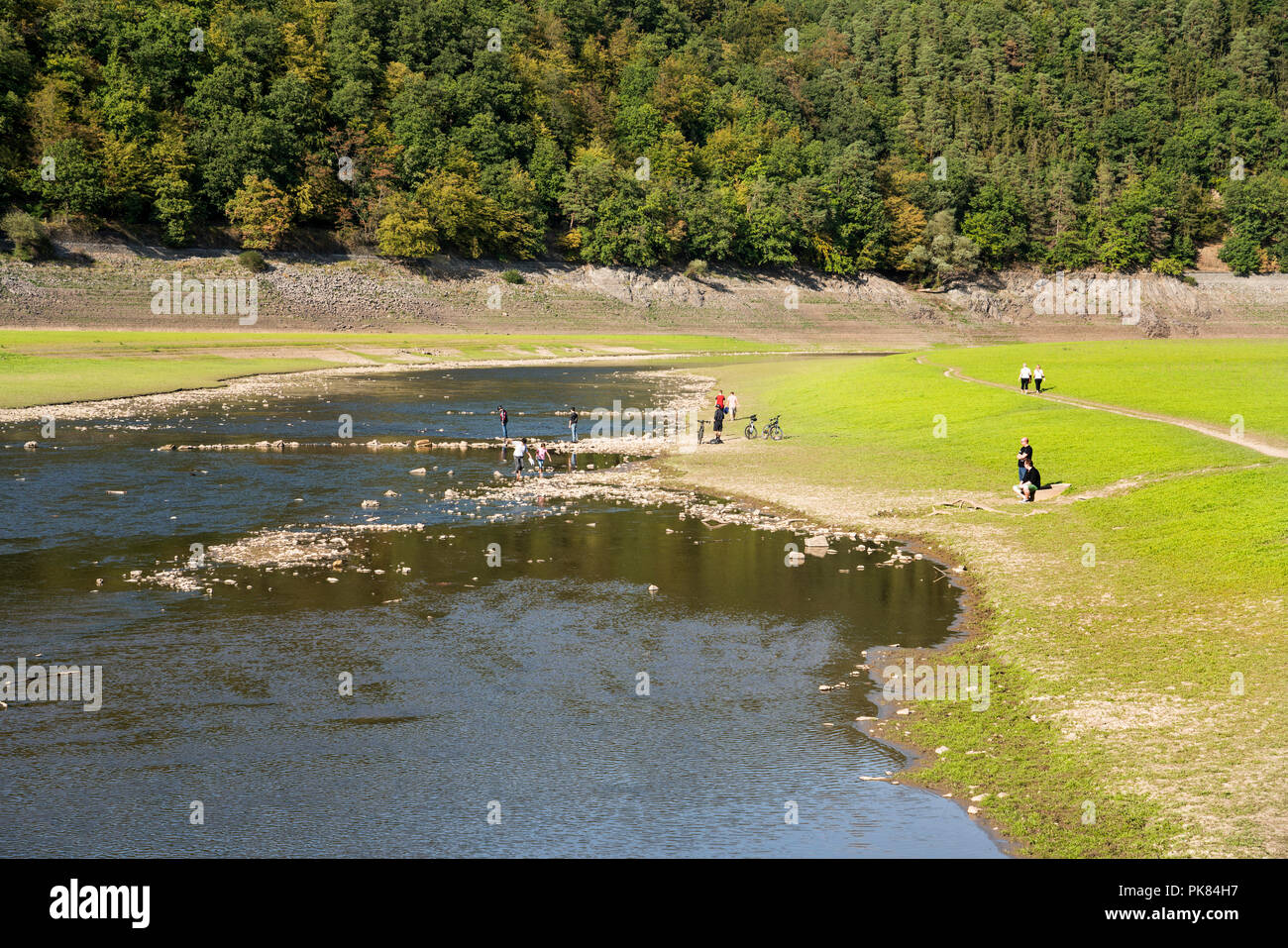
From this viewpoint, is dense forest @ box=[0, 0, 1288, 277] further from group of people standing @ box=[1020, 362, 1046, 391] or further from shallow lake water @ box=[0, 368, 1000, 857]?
shallow lake water @ box=[0, 368, 1000, 857]

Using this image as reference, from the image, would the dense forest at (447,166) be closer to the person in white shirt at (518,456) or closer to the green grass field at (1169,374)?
the green grass field at (1169,374)

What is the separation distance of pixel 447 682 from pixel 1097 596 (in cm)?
1521

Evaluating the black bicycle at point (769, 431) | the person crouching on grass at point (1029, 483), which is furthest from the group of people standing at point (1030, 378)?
the person crouching on grass at point (1029, 483)

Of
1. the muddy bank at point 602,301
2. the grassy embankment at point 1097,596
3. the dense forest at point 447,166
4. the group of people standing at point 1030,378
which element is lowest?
the grassy embankment at point 1097,596

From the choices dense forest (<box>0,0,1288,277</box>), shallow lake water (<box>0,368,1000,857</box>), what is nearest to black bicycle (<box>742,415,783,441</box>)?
shallow lake water (<box>0,368,1000,857</box>)

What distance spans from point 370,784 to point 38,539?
2152 cm

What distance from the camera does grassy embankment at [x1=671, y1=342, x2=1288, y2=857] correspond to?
15766 millimetres

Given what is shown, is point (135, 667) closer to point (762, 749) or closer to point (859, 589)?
point (762, 749)

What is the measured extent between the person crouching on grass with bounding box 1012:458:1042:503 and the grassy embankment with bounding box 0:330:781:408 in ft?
182

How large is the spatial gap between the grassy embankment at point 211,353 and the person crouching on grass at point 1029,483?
55.5 m

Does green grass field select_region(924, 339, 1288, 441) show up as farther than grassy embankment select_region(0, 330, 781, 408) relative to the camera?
No

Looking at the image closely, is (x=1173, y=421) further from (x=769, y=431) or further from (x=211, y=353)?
(x=211, y=353)

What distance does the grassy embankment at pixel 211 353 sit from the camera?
75.1 meters

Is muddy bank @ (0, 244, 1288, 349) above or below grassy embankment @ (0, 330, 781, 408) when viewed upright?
above
